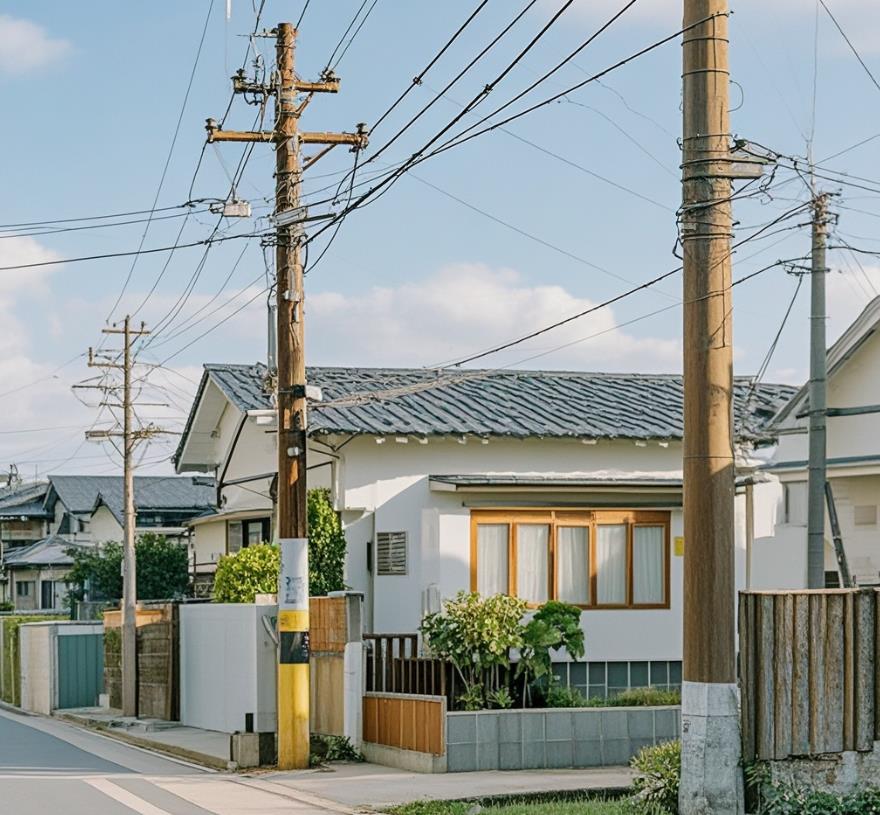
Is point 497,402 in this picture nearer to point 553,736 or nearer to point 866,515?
point 866,515

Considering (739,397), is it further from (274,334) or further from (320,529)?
(274,334)

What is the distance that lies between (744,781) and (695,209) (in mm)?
4722

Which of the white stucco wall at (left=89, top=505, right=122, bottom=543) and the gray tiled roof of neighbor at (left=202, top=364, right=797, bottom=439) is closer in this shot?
the gray tiled roof of neighbor at (left=202, top=364, right=797, bottom=439)

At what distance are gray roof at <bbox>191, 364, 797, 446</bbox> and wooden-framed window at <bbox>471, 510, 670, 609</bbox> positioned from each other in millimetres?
1663

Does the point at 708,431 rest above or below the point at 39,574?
above

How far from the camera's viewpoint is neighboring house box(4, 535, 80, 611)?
6519 centimetres

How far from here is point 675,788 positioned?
40.7ft

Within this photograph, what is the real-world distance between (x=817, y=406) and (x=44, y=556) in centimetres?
5231

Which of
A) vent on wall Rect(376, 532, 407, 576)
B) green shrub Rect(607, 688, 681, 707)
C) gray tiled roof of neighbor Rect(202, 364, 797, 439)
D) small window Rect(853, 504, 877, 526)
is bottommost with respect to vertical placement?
green shrub Rect(607, 688, 681, 707)

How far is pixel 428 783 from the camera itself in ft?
54.0

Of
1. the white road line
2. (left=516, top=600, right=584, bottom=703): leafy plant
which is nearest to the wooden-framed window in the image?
(left=516, top=600, right=584, bottom=703): leafy plant

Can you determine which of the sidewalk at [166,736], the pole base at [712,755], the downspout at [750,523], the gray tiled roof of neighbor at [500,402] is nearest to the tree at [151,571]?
the sidewalk at [166,736]

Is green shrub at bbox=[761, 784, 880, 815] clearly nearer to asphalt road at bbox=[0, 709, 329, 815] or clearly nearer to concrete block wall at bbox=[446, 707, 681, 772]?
asphalt road at bbox=[0, 709, 329, 815]

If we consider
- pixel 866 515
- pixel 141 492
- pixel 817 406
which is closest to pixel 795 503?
pixel 866 515
